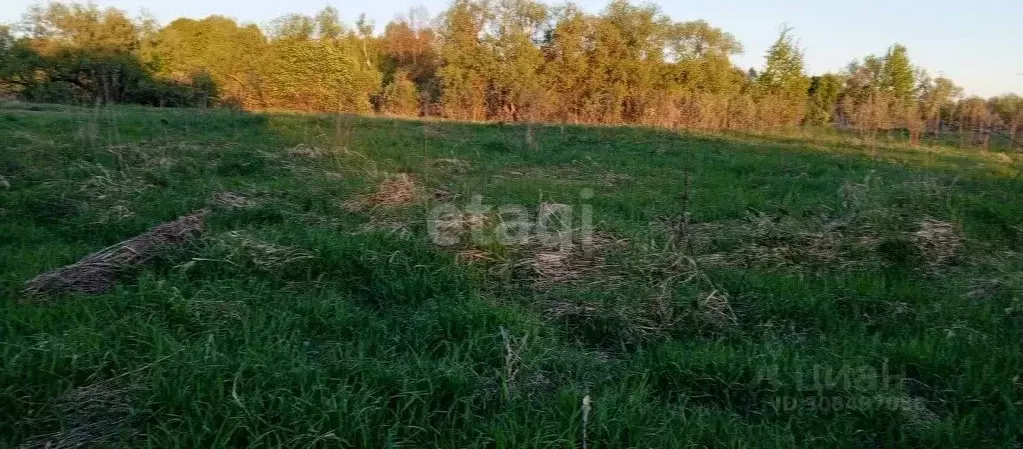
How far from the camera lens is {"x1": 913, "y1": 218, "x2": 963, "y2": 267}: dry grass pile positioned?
5.02 meters

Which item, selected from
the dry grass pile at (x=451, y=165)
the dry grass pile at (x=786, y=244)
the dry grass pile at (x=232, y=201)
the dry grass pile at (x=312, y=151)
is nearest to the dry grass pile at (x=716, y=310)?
the dry grass pile at (x=786, y=244)

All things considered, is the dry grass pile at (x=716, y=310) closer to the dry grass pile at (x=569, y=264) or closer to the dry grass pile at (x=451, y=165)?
the dry grass pile at (x=569, y=264)

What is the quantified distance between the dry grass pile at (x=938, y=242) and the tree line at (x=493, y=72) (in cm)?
1335

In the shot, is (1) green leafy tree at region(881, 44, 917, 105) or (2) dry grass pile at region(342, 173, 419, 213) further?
(1) green leafy tree at region(881, 44, 917, 105)

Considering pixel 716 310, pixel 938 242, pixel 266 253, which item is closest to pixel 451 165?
pixel 266 253

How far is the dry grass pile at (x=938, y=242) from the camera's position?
5.02 m

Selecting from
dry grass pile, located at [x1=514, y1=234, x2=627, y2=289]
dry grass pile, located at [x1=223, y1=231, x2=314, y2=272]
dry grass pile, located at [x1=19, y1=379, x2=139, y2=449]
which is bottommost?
dry grass pile, located at [x1=19, y1=379, x2=139, y2=449]

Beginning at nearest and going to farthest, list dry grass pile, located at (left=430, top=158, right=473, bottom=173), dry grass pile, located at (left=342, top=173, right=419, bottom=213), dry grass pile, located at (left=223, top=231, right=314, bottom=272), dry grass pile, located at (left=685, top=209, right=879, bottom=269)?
dry grass pile, located at (left=223, top=231, right=314, bottom=272), dry grass pile, located at (left=685, top=209, right=879, bottom=269), dry grass pile, located at (left=342, top=173, right=419, bottom=213), dry grass pile, located at (left=430, top=158, right=473, bottom=173)

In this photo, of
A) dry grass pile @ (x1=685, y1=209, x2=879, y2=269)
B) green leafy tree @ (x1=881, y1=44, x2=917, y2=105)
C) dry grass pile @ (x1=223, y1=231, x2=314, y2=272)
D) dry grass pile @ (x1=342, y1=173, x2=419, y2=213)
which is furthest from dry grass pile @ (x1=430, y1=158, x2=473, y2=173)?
green leafy tree @ (x1=881, y1=44, x2=917, y2=105)

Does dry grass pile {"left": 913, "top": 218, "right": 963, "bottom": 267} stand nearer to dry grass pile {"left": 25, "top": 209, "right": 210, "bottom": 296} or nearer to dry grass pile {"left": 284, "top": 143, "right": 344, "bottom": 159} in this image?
dry grass pile {"left": 25, "top": 209, "right": 210, "bottom": 296}

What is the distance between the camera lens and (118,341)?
9.61ft

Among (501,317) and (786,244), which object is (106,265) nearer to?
(501,317)

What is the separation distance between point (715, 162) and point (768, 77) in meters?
17.1

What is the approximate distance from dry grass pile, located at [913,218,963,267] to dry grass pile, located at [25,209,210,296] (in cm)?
565
